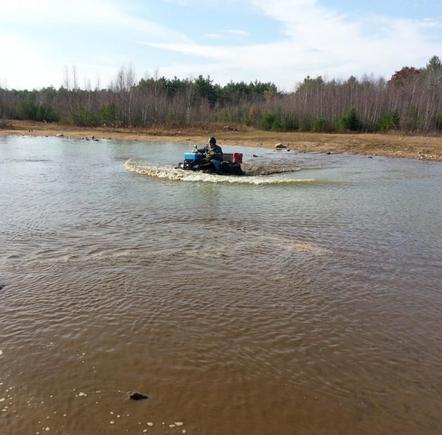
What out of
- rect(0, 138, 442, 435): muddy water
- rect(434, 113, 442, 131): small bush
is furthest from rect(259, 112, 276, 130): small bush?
rect(0, 138, 442, 435): muddy water

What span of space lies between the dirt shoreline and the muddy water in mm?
23482

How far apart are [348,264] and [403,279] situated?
1.04 meters

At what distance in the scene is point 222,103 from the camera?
92.4 metres

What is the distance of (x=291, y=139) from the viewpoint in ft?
150

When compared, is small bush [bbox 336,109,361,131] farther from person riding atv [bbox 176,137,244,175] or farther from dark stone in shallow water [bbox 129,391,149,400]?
dark stone in shallow water [bbox 129,391,149,400]

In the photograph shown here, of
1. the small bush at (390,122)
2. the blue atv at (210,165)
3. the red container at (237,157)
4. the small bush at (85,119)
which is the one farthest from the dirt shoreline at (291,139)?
the blue atv at (210,165)

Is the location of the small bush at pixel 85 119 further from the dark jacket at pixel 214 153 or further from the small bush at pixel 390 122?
the dark jacket at pixel 214 153

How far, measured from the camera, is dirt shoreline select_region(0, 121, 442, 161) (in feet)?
116

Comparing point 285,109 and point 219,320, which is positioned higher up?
point 285,109

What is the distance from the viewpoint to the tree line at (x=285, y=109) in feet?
171

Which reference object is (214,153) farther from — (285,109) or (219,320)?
(285,109)

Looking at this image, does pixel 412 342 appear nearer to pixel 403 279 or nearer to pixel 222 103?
pixel 403 279

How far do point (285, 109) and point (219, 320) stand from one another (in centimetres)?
5786

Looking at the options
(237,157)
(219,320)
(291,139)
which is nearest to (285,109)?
(291,139)
